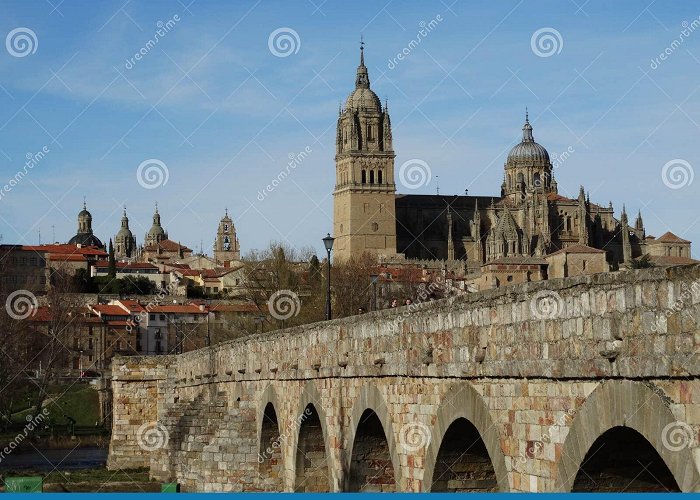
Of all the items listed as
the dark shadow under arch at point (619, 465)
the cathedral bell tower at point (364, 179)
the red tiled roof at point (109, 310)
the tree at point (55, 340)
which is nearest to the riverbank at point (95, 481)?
the dark shadow under arch at point (619, 465)

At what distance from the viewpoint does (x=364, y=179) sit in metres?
166

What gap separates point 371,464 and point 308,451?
444 cm

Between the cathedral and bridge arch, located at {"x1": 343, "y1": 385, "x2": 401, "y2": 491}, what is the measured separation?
440ft

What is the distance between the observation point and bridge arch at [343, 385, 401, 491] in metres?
17.2

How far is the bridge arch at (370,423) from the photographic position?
17216 millimetres

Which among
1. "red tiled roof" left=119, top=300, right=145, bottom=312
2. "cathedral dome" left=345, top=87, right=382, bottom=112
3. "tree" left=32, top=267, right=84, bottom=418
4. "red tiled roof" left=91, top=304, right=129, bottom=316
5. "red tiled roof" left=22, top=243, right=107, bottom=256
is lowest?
"tree" left=32, top=267, right=84, bottom=418

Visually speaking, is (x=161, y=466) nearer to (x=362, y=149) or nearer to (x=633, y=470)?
(x=633, y=470)

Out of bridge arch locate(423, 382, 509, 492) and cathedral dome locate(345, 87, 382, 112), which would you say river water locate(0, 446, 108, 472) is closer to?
bridge arch locate(423, 382, 509, 492)

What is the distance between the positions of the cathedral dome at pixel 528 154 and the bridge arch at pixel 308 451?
166 m

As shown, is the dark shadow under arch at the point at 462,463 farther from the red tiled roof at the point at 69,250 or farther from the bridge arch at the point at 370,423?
the red tiled roof at the point at 69,250

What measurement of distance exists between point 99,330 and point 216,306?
44.4 ft

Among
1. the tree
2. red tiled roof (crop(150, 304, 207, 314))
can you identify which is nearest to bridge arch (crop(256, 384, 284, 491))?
the tree

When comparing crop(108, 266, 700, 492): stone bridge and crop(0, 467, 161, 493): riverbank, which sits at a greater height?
crop(108, 266, 700, 492): stone bridge

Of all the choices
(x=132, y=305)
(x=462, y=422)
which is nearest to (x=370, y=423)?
(x=462, y=422)
